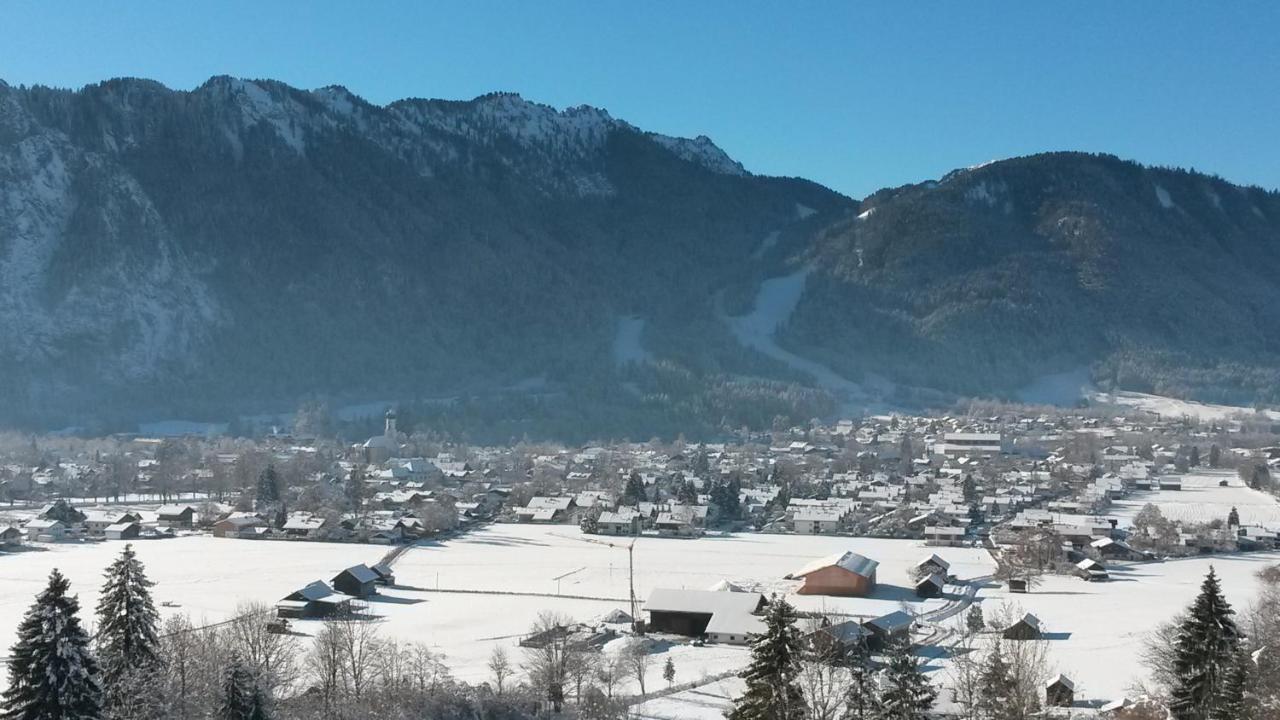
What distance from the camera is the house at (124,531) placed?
4291 cm

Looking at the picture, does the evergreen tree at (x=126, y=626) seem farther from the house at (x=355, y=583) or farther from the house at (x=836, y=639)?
the house at (x=355, y=583)

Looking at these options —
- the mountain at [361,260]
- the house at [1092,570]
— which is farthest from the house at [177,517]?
the mountain at [361,260]

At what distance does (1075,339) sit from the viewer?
414ft

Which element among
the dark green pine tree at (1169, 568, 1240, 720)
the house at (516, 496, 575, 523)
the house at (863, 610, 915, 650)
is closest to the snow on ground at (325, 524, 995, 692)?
the house at (516, 496, 575, 523)

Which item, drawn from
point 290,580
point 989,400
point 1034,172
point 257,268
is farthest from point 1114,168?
point 290,580

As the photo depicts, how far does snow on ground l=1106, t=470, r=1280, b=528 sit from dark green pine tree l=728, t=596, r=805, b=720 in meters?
34.5

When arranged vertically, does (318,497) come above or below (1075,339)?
below

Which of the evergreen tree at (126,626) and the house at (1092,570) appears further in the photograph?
the house at (1092,570)

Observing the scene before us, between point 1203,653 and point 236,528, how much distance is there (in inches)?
1385

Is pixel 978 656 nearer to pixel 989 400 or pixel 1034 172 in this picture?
pixel 989 400

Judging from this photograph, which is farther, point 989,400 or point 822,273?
point 822,273

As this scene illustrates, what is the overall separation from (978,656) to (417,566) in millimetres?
18117

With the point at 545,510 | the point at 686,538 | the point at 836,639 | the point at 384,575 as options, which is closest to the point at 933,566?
the point at 686,538

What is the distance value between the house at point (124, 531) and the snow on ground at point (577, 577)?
10.3 metres
